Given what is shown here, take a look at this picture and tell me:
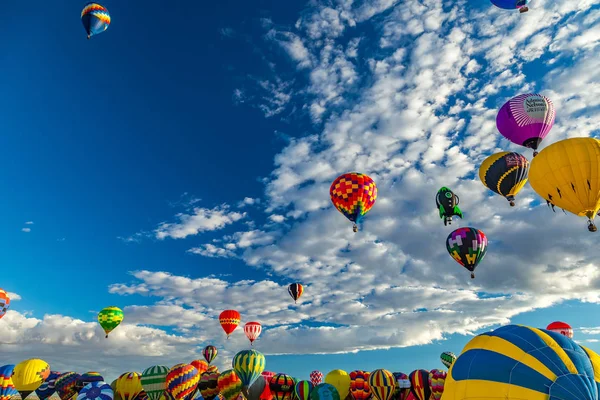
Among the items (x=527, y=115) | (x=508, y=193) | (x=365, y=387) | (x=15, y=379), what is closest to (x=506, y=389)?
(x=527, y=115)

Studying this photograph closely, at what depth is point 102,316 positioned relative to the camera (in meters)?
43.9

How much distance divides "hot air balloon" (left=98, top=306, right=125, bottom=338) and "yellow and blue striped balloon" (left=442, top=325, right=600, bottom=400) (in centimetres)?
4389

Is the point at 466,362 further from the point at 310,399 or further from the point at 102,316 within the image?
the point at 102,316

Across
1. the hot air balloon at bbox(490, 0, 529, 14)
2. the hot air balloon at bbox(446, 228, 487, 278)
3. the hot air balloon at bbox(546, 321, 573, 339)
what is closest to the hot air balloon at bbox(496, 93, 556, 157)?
the hot air balloon at bbox(490, 0, 529, 14)

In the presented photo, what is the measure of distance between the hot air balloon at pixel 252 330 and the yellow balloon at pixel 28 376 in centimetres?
2149

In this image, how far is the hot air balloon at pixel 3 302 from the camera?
38.9 meters

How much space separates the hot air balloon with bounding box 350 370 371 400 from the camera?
3706 cm

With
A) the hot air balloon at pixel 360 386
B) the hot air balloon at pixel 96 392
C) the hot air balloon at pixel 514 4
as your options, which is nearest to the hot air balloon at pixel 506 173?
the hot air balloon at pixel 514 4

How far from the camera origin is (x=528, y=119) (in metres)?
25.6

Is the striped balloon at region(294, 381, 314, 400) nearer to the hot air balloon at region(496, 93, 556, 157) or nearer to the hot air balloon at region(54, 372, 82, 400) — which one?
the hot air balloon at region(54, 372, 82, 400)

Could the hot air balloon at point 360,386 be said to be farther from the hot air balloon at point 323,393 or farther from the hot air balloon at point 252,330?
the hot air balloon at point 252,330

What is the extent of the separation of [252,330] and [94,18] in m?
38.4

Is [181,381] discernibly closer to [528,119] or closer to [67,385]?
[67,385]

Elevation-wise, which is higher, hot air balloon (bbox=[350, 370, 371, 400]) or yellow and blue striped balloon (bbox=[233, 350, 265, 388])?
yellow and blue striped balloon (bbox=[233, 350, 265, 388])
